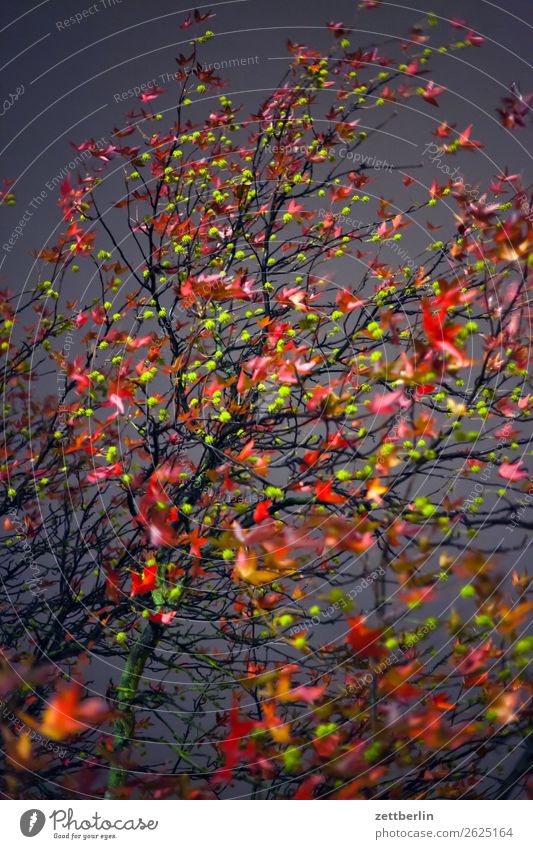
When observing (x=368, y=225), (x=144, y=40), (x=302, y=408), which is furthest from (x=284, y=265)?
(x=144, y=40)

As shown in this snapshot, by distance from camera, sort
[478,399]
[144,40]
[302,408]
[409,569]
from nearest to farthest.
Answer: [409,569] < [478,399] < [302,408] < [144,40]

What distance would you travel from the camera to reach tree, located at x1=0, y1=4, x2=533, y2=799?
1643 mm

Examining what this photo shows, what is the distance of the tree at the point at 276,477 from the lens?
5.39 feet

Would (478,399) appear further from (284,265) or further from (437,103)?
(437,103)
